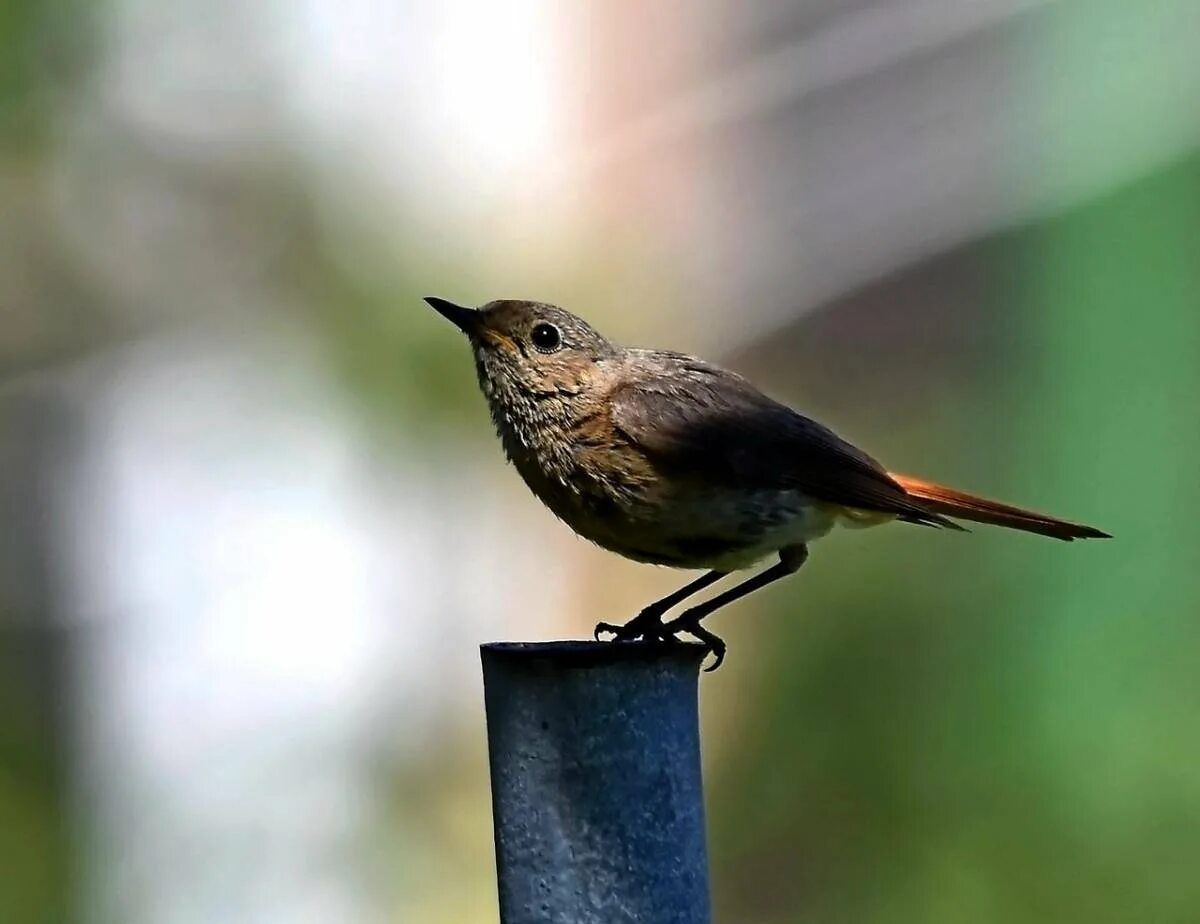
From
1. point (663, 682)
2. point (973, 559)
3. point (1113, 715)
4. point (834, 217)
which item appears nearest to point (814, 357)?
point (834, 217)

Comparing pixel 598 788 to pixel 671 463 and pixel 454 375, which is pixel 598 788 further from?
pixel 454 375

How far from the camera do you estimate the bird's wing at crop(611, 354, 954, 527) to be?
3.12 meters

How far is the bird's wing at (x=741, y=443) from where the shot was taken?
10.2 ft

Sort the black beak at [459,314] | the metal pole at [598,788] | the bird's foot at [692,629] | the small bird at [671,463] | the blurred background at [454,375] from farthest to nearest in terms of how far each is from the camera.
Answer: the blurred background at [454,375] → the black beak at [459,314] → the small bird at [671,463] → the bird's foot at [692,629] → the metal pole at [598,788]

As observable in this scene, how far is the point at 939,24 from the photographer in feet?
19.3

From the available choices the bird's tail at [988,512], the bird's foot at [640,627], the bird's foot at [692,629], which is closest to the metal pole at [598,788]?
the bird's foot at [692,629]

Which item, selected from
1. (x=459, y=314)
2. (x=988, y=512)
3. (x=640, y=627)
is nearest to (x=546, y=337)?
(x=459, y=314)

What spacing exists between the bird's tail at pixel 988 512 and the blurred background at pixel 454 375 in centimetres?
235

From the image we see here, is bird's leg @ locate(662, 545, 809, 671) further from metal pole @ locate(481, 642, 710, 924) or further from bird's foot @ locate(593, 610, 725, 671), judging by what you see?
metal pole @ locate(481, 642, 710, 924)

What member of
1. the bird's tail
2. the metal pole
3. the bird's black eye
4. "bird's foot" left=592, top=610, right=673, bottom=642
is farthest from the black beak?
the metal pole

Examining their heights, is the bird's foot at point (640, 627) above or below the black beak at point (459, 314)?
below

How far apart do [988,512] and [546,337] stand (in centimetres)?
108

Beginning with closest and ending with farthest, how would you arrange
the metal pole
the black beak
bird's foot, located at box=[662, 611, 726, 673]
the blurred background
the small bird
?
the metal pole
bird's foot, located at box=[662, 611, 726, 673]
the small bird
the black beak
the blurred background

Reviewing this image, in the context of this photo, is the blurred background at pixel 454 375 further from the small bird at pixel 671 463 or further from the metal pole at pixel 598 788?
the metal pole at pixel 598 788
